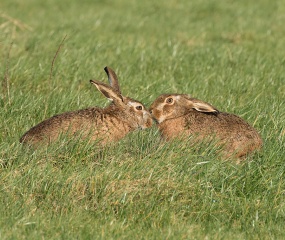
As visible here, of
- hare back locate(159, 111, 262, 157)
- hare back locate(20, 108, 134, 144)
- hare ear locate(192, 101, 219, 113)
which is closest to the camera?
hare back locate(20, 108, 134, 144)

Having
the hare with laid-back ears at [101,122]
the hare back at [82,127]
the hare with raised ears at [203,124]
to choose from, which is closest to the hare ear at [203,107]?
the hare with raised ears at [203,124]

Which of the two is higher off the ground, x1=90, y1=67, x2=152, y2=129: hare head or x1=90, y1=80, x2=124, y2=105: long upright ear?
x1=90, y1=80, x2=124, y2=105: long upright ear

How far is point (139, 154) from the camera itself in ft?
19.7

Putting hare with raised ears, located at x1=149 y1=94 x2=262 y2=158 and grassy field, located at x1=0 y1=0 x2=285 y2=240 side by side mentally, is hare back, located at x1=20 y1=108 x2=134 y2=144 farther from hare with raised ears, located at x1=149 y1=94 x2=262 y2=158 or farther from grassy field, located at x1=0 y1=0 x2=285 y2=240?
hare with raised ears, located at x1=149 y1=94 x2=262 y2=158

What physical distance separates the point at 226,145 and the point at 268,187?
0.88 metres

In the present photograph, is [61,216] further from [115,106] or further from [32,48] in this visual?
[32,48]

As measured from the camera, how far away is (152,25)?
13.7 m

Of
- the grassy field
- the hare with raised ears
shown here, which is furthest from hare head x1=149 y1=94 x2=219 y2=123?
the grassy field

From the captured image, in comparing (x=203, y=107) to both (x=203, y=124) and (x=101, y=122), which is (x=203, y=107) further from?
(x=101, y=122)

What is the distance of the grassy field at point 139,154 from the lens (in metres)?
5.13

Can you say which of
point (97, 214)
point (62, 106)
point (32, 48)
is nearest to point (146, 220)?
point (97, 214)

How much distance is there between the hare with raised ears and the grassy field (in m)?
0.20

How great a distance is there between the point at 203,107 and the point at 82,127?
1.21m

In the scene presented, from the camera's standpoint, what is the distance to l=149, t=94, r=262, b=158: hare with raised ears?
21.0 feet
